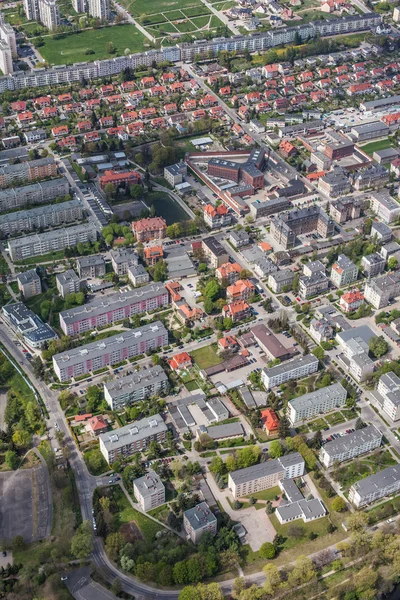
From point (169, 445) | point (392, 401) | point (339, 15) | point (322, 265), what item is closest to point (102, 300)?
point (169, 445)

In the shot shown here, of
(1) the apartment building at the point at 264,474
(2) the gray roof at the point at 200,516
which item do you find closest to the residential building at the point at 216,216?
(1) the apartment building at the point at 264,474

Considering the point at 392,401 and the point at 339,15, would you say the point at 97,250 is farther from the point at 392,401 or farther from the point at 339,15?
the point at 339,15

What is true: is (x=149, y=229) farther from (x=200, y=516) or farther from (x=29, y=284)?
(x=200, y=516)

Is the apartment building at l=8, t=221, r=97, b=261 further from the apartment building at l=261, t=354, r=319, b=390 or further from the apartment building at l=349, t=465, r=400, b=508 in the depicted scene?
the apartment building at l=349, t=465, r=400, b=508

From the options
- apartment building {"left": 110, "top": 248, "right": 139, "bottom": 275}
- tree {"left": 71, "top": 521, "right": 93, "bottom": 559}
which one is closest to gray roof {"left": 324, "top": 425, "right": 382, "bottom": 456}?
tree {"left": 71, "top": 521, "right": 93, "bottom": 559}

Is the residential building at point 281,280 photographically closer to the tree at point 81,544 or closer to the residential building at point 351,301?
the residential building at point 351,301

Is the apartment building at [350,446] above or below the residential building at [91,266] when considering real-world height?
below
